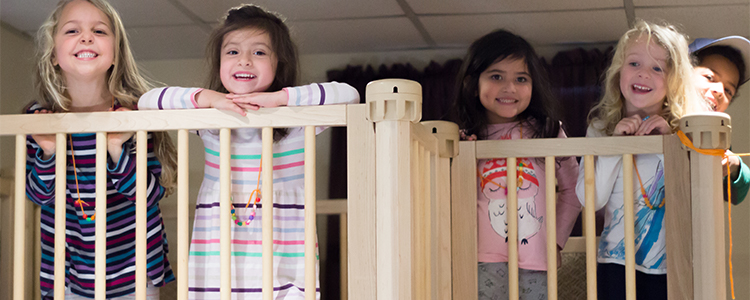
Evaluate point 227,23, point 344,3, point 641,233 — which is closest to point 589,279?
point 641,233

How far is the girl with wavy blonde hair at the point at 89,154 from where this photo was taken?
133cm

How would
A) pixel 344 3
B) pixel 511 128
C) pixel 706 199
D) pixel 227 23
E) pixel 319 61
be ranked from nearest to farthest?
pixel 706 199 < pixel 227 23 < pixel 511 128 < pixel 344 3 < pixel 319 61

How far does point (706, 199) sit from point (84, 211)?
3.74ft

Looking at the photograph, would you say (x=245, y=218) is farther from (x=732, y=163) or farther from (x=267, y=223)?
(x=732, y=163)

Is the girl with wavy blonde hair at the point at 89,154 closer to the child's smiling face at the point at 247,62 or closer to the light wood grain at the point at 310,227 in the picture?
the child's smiling face at the point at 247,62

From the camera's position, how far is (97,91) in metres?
1.40

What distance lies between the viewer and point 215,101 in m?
1.14

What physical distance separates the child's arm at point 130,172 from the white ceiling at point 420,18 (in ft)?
4.07

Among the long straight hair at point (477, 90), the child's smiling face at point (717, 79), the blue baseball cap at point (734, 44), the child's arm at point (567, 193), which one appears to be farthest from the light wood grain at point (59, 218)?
the blue baseball cap at point (734, 44)

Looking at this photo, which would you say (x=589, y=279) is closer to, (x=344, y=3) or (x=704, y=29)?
(x=344, y=3)

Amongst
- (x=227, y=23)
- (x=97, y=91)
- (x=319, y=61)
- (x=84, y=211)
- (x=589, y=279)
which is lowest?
(x=589, y=279)

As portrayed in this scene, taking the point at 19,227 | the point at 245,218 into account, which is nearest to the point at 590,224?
the point at 245,218

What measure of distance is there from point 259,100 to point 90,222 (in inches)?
19.0

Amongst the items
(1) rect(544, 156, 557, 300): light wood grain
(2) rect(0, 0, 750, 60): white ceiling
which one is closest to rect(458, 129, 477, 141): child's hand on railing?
(1) rect(544, 156, 557, 300): light wood grain
